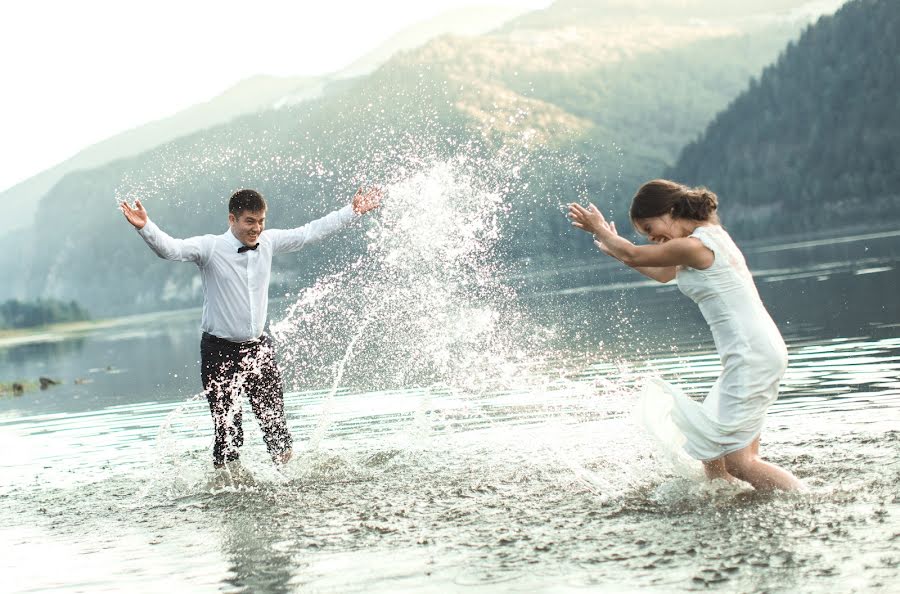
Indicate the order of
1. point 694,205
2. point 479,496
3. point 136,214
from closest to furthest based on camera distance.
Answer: point 694,205
point 479,496
point 136,214

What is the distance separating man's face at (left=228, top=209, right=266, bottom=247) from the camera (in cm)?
1078

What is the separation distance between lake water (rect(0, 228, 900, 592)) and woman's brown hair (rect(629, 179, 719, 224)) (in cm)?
189

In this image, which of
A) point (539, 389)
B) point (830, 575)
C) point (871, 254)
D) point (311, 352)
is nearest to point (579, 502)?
point (830, 575)

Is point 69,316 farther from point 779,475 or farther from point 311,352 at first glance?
point 779,475

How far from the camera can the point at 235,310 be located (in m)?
10.9

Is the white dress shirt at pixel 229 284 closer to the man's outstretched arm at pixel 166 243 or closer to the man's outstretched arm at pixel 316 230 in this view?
the man's outstretched arm at pixel 166 243

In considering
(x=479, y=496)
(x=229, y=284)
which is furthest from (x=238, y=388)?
(x=479, y=496)

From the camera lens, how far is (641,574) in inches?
251

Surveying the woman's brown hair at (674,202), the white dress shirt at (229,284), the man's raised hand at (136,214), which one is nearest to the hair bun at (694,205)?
the woman's brown hair at (674,202)

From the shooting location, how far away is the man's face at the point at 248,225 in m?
10.8

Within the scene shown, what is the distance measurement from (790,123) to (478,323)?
135960 millimetres

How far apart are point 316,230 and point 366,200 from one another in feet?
2.97

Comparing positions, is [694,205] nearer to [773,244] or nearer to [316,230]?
[316,230]

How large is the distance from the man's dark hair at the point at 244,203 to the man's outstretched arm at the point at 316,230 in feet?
1.91
